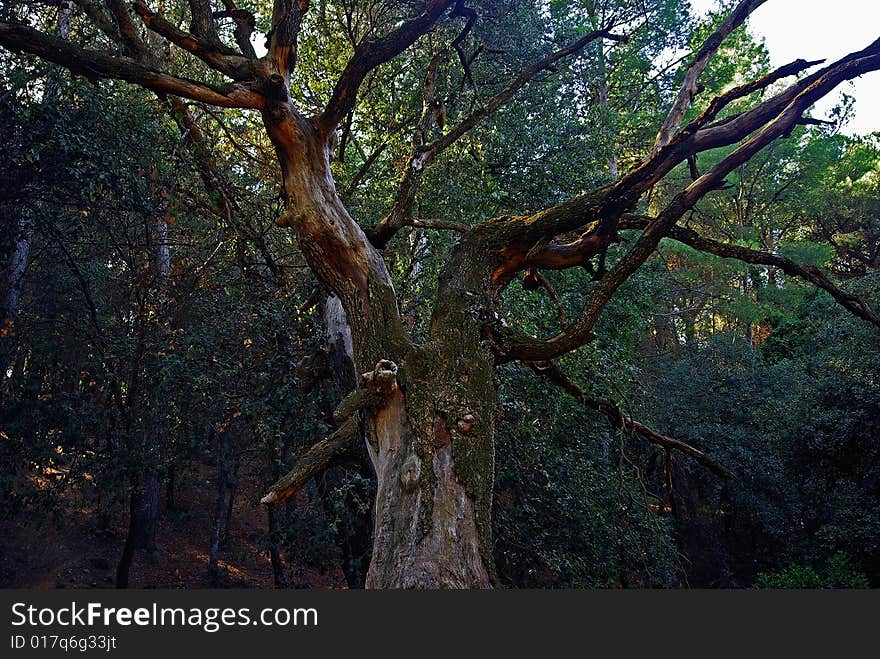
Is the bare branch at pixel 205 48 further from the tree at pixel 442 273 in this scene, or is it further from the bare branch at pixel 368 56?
the bare branch at pixel 368 56

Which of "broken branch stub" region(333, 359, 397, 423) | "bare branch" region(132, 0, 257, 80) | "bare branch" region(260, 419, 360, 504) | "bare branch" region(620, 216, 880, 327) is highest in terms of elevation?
"bare branch" region(132, 0, 257, 80)

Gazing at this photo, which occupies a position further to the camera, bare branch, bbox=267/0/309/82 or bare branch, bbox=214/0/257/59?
bare branch, bbox=214/0/257/59

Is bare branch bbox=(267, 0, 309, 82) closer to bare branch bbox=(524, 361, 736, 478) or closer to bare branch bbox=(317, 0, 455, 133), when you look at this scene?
bare branch bbox=(317, 0, 455, 133)

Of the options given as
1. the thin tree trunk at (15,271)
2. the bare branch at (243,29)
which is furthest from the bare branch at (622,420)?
the thin tree trunk at (15,271)

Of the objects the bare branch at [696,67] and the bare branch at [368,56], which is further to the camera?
the bare branch at [696,67]

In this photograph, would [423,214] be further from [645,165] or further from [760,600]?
[760,600]

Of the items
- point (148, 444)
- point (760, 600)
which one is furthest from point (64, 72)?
point (760, 600)

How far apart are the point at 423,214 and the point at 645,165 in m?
4.68

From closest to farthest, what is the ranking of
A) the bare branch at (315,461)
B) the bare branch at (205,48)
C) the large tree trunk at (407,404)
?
1. the large tree trunk at (407,404)
2. the bare branch at (315,461)
3. the bare branch at (205,48)

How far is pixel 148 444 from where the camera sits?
689 cm

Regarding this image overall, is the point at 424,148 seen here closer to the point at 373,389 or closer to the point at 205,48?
the point at 205,48

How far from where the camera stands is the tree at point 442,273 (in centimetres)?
283

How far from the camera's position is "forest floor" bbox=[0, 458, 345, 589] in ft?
29.7

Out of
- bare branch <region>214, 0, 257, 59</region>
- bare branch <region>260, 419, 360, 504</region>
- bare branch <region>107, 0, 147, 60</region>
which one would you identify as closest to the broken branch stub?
bare branch <region>260, 419, 360, 504</region>
